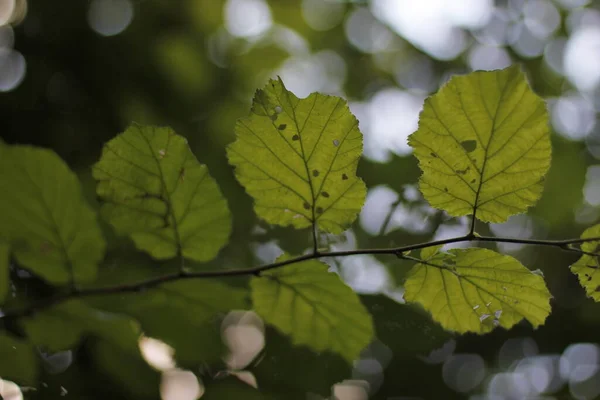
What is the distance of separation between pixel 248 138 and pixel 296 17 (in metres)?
1.61

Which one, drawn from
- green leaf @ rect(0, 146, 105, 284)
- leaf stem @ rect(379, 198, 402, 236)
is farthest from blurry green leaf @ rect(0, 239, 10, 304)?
leaf stem @ rect(379, 198, 402, 236)

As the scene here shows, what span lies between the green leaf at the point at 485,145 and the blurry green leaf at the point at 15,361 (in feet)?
1.47

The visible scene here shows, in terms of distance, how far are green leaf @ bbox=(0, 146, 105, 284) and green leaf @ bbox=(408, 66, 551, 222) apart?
14.0 inches

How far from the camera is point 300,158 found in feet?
1.75

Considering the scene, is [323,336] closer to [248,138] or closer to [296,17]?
[248,138]

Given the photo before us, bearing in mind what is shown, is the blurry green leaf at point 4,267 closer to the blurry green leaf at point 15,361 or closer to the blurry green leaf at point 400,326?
the blurry green leaf at point 15,361

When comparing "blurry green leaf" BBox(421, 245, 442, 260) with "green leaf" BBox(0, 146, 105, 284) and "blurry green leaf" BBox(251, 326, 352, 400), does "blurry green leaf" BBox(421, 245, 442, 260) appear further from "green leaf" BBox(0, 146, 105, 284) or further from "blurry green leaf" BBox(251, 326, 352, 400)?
"green leaf" BBox(0, 146, 105, 284)

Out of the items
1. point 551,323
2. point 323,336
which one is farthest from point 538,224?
point 323,336

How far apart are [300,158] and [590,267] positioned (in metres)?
0.33

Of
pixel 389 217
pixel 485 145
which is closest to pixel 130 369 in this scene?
pixel 485 145

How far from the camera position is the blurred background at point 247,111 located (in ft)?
3.60

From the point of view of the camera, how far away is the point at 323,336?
22.4 inches

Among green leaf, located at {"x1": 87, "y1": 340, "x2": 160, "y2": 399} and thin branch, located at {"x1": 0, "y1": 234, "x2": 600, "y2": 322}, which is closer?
thin branch, located at {"x1": 0, "y1": 234, "x2": 600, "y2": 322}

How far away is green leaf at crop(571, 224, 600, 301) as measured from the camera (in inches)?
20.7
